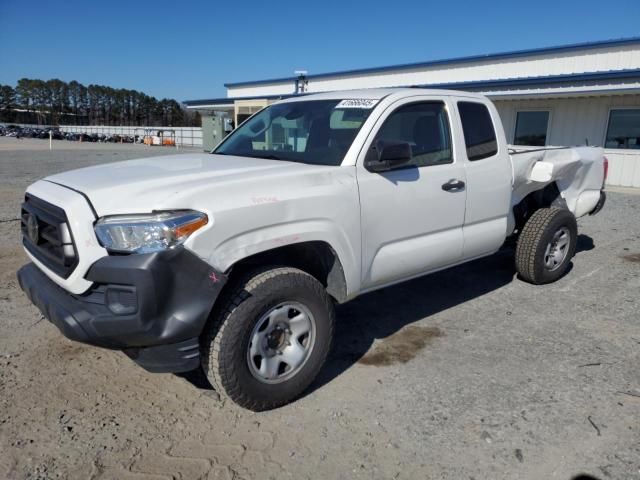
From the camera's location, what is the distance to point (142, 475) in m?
2.50

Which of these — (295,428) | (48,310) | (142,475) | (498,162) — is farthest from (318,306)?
(498,162)

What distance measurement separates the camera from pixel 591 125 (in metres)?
15.1

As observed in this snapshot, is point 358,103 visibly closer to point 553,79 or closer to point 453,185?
point 453,185

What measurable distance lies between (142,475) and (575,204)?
5.58m

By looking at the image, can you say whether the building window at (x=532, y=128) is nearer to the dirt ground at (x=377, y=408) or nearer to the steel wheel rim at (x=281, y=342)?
the dirt ground at (x=377, y=408)

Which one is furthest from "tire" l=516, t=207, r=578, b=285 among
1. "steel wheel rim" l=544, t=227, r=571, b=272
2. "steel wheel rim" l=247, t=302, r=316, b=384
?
"steel wheel rim" l=247, t=302, r=316, b=384

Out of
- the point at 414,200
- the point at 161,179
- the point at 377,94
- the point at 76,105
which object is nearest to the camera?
the point at 161,179

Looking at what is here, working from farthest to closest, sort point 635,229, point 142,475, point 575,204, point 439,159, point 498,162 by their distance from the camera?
point 635,229 → point 575,204 → point 498,162 → point 439,159 → point 142,475

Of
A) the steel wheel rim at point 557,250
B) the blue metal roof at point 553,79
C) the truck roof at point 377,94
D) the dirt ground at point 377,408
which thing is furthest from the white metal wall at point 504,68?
the truck roof at point 377,94

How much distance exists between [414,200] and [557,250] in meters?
2.75

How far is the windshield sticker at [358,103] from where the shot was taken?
12.3ft

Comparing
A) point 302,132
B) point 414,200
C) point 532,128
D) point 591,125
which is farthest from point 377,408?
point 532,128

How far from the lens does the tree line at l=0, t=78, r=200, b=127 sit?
13850 centimetres

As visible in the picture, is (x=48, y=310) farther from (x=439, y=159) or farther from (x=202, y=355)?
(x=439, y=159)
